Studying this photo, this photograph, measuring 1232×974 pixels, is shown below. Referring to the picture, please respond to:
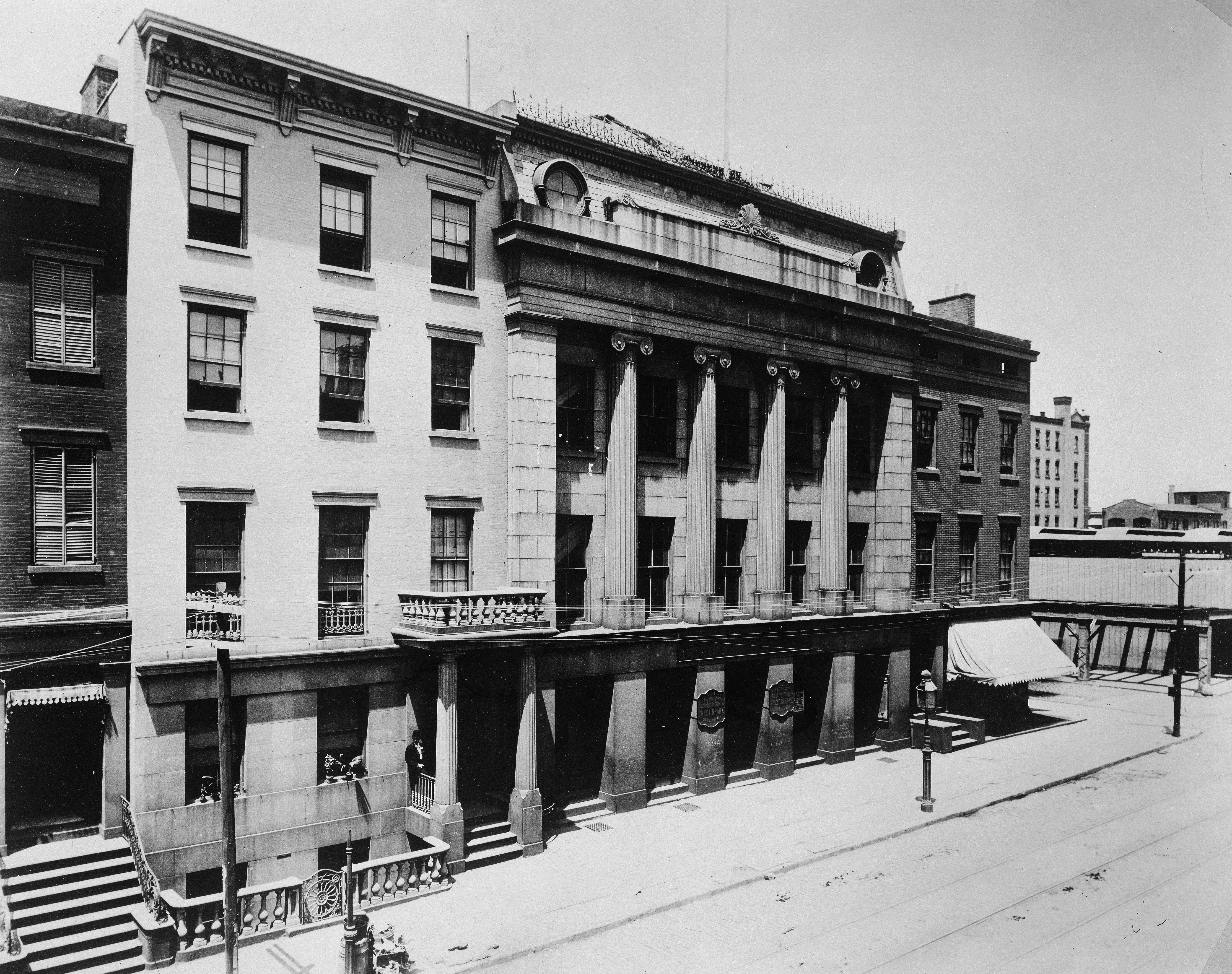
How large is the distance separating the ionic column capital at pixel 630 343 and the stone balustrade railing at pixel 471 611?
7118mm

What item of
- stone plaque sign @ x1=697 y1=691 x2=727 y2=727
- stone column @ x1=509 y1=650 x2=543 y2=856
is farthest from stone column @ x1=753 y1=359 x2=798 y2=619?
stone column @ x1=509 y1=650 x2=543 y2=856

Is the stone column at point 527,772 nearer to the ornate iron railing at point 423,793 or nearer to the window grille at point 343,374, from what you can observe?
the ornate iron railing at point 423,793

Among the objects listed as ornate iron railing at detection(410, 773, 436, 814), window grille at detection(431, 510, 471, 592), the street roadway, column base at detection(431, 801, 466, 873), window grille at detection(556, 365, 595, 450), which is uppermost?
window grille at detection(556, 365, 595, 450)

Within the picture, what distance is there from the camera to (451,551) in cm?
2223

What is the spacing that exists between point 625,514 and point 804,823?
913 centimetres

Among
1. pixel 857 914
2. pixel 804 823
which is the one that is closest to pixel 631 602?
pixel 804 823

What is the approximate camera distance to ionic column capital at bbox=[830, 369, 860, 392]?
98.4 ft

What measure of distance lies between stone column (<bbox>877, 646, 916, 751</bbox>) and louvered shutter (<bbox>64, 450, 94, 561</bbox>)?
80.2ft

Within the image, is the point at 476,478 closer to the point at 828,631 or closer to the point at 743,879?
the point at 743,879

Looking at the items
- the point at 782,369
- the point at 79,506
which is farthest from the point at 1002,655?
the point at 79,506

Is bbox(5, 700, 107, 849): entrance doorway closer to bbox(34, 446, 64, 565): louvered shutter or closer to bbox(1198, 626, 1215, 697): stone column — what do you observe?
bbox(34, 446, 64, 565): louvered shutter

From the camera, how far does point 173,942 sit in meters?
15.5

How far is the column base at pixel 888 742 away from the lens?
31.2 m

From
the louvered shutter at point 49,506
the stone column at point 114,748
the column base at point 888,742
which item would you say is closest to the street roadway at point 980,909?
the column base at point 888,742
